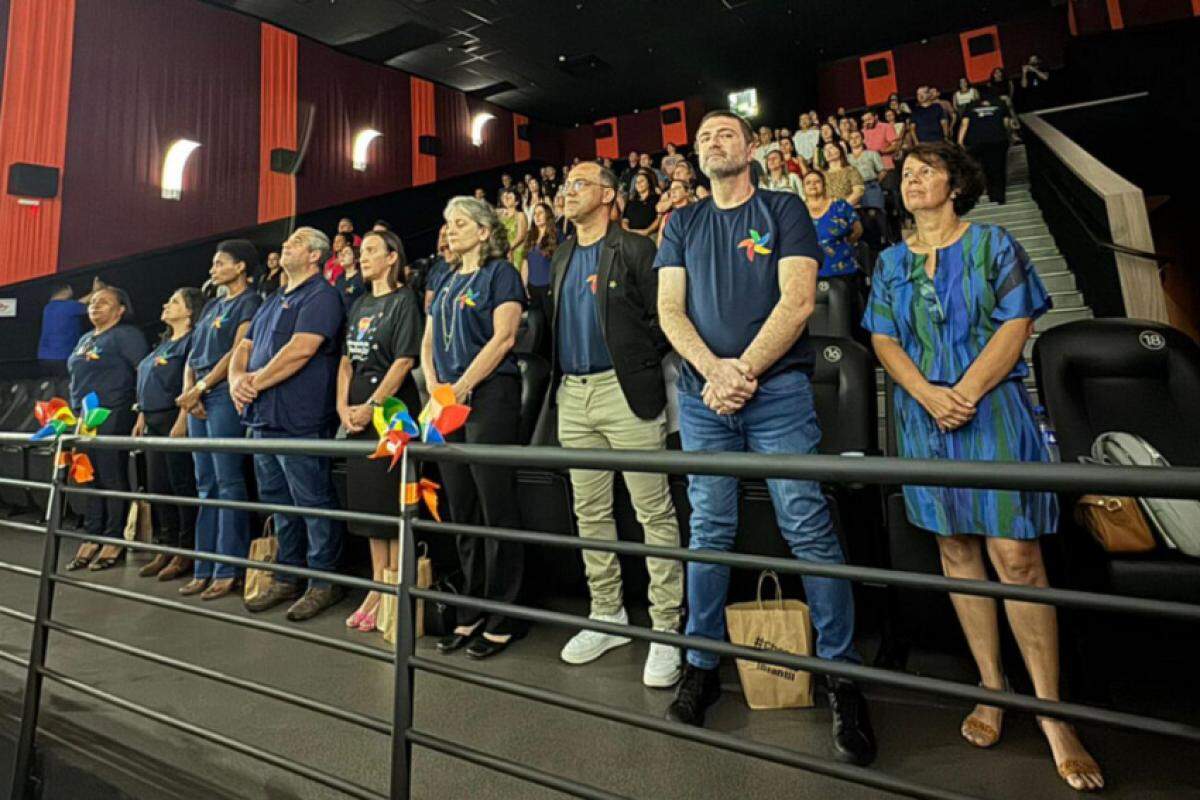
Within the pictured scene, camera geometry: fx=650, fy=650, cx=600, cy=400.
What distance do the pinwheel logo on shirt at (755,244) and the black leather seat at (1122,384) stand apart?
937 millimetres

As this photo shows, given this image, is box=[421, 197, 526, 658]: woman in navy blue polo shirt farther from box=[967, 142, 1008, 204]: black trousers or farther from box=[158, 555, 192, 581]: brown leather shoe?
box=[967, 142, 1008, 204]: black trousers

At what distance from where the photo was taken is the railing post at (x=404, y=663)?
1.04 meters

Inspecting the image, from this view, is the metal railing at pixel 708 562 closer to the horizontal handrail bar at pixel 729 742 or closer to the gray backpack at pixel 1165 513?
the horizontal handrail bar at pixel 729 742

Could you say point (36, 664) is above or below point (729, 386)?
below

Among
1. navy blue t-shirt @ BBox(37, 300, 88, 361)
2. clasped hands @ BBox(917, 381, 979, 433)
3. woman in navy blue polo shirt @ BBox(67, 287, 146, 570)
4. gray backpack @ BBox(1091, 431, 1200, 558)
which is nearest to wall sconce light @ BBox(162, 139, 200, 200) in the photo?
navy blue t-shirt @ BBox(37, 300, 88, 361)

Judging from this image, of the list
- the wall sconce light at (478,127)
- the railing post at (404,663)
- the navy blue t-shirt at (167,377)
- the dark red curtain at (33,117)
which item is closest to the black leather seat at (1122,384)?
the railing post at (404,663)

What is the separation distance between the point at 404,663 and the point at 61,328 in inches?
292

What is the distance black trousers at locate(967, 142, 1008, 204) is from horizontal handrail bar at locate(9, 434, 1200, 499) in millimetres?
6175

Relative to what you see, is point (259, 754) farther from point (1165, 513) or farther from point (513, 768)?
point (1165, 513)

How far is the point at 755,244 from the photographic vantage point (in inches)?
67.4

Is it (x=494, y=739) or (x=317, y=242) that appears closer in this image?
(x=494, y=739)

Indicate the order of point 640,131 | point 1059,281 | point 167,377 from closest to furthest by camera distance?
point 167,377, point 1059,281, point 640,131

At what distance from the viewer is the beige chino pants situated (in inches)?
77.0

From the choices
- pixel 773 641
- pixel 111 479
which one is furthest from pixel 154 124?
pixel 773 641
